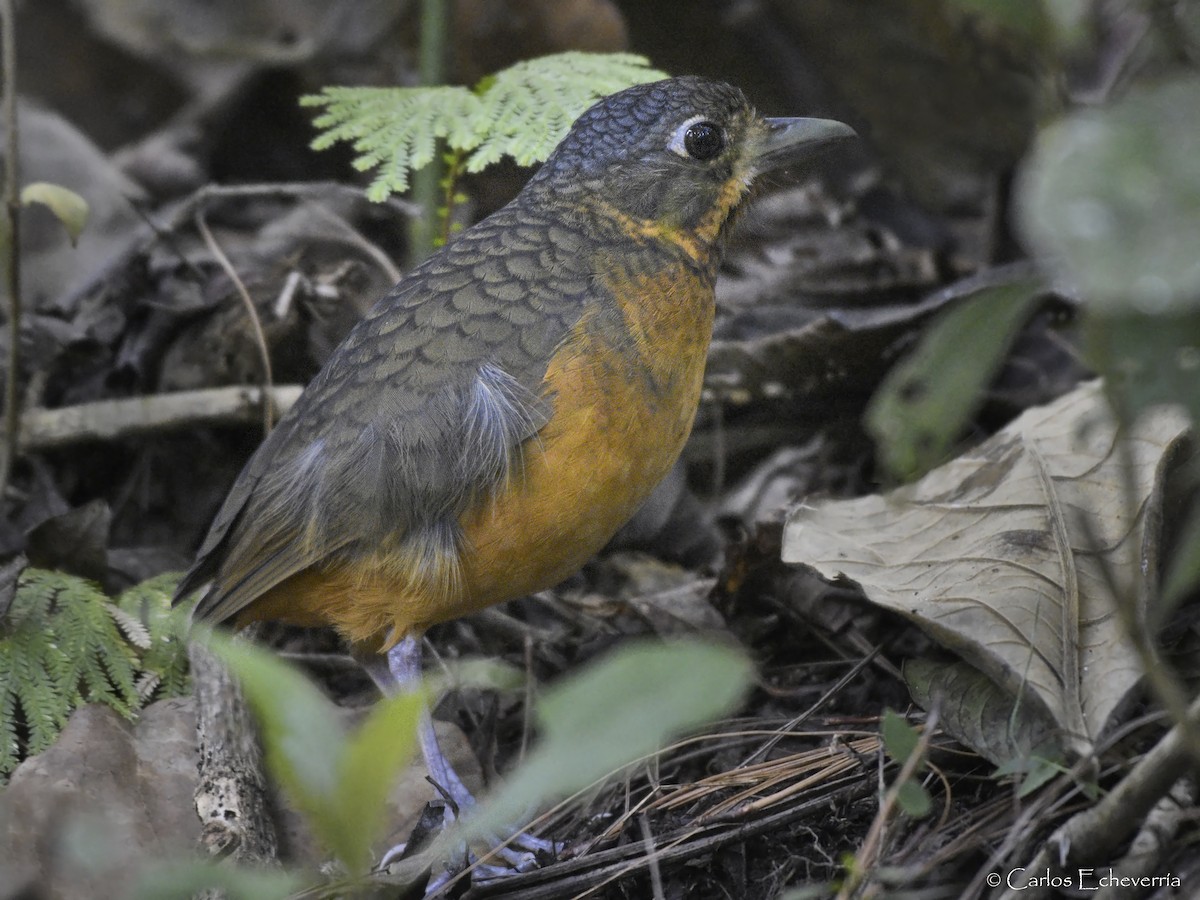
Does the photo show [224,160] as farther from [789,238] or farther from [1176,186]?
[1176,186]

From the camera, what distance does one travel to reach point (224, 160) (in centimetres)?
669

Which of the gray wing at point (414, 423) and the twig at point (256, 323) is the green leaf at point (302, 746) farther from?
the twig at point (256, 323)

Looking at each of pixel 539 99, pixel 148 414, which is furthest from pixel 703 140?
pixel 148 414

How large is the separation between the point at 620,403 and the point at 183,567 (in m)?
1.99

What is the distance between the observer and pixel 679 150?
3.76 metres

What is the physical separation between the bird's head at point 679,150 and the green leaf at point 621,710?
2.14 meters

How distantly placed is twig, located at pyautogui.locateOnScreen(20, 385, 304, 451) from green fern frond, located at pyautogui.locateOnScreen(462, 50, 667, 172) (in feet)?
3.95

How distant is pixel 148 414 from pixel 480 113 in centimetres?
166

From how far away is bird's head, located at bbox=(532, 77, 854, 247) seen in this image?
3.75 m

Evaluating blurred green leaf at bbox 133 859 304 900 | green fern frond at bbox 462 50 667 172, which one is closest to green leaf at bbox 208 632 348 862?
blurred green leaf at bbox 133 859 304 900

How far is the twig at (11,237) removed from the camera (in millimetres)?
3627

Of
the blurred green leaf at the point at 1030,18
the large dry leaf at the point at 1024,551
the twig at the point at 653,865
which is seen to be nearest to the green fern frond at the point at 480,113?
the large dry leaf at the point at 1024,551

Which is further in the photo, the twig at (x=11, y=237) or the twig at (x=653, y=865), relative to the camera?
the twig at (x=11, y=237)

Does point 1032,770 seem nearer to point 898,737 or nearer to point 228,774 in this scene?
point 898,737
